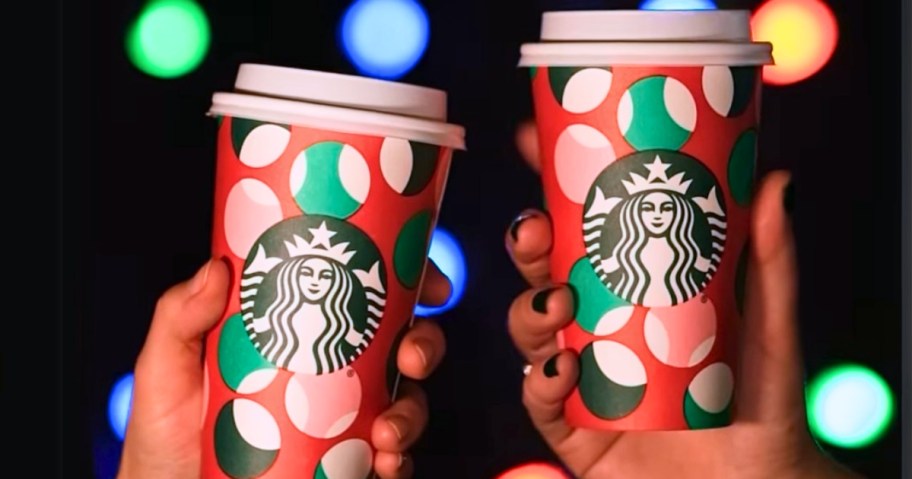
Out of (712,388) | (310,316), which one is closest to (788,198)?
(712,388)

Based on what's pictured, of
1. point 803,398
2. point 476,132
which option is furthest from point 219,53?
point 803,398

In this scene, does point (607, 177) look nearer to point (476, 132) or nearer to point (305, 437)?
point (305, 437)

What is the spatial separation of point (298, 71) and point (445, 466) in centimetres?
79

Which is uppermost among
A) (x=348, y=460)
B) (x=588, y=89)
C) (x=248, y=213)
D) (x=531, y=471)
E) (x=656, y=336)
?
(x=588, y=89)

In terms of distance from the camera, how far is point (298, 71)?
3.43 ft

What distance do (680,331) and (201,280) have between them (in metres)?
0.42

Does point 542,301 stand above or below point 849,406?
above

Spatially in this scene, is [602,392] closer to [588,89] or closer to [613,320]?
[613,320]

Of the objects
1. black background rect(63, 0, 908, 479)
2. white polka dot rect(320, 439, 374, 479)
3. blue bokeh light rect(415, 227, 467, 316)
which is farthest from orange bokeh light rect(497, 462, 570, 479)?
white polka dot rect(320, 439, 374, 479)

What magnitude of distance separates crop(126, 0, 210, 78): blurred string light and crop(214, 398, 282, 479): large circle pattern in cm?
67

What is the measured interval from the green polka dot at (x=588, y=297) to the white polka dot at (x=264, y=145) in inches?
11.2

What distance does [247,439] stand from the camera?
1.07 meters

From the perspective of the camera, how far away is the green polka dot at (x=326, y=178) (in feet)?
3.41

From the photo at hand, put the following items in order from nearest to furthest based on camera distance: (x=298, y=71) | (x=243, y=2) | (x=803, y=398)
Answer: (x=298, y=71), (x=803, y=398), (x=243, y=2)
